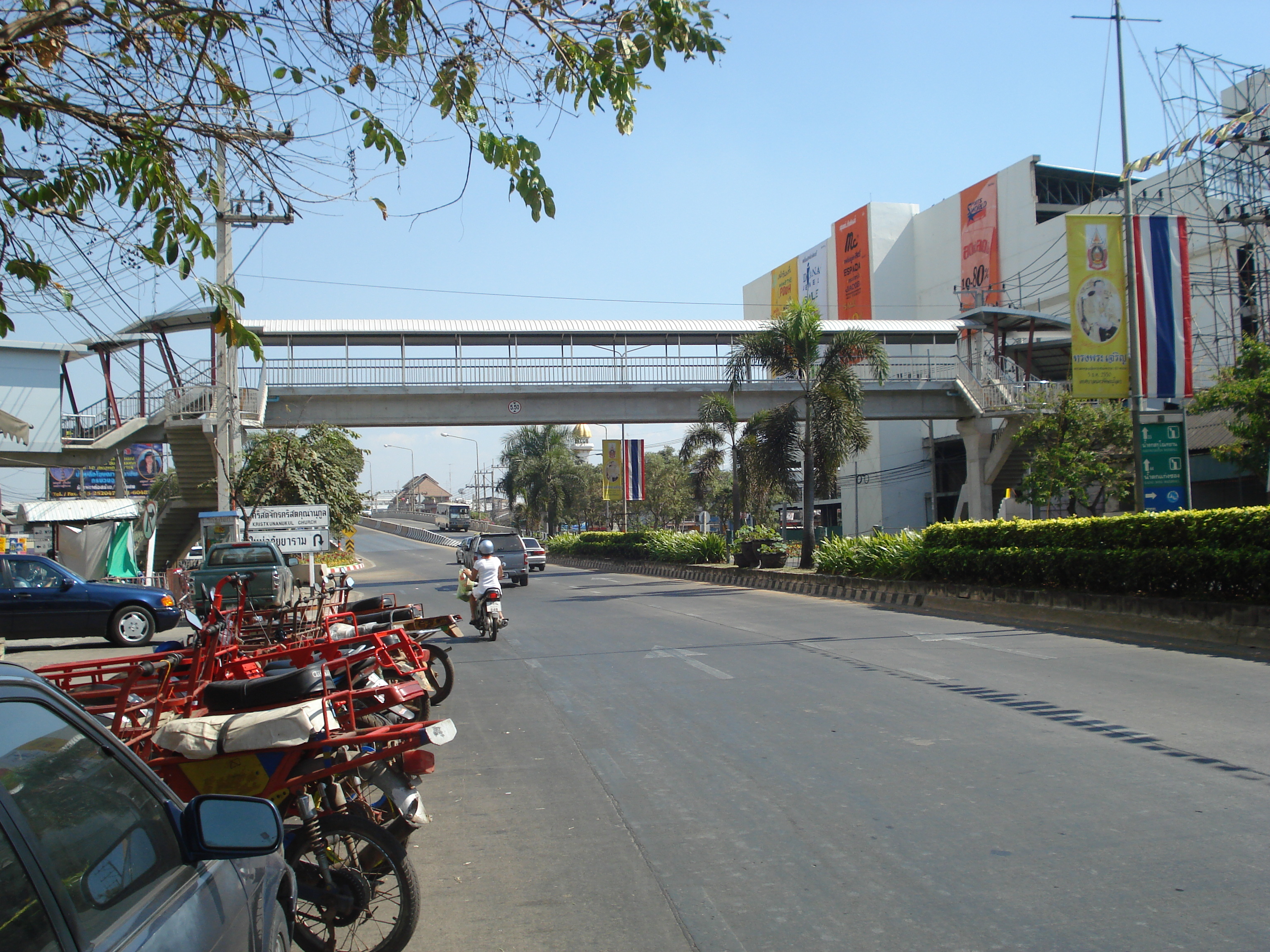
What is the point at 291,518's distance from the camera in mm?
21859

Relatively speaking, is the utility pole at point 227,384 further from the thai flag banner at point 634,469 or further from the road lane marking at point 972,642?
the thai flag banner at point 634,469

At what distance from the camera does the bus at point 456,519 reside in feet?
293

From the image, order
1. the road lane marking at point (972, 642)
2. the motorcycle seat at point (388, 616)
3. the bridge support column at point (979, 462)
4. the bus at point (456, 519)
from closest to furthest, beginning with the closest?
1. the motorcycle seat at point (388, 616)
2. the road lane marking at point (972, 642)
3. the bridge support column at point (979, 462)
4. the bus at point (456, 519)

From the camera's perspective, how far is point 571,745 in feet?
25.0

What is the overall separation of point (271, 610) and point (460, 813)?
578 cm

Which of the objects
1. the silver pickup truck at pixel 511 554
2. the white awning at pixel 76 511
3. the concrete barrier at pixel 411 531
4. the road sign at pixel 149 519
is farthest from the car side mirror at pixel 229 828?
the concrete barrier at pixel 411 531

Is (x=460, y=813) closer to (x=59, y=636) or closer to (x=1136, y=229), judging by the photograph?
(x=59, y=636)

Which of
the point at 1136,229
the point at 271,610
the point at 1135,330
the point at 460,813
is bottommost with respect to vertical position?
the point at 460,813

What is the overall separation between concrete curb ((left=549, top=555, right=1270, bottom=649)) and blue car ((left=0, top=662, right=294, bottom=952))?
41.4ft

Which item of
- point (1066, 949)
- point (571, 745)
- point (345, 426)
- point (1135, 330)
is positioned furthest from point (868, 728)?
point (345, 426)

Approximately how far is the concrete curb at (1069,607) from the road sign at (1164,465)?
239 cm

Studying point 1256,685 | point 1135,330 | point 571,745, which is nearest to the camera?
point 571,745

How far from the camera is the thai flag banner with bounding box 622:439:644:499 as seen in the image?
4475cm

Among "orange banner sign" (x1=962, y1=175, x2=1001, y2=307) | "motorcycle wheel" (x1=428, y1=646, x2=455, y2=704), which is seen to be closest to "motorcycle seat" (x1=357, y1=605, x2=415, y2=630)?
"motorcycle wheel" (x1=428, y1=646, x2=455, y2=704)
